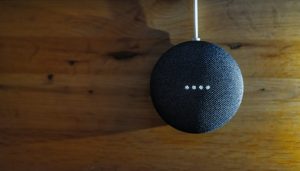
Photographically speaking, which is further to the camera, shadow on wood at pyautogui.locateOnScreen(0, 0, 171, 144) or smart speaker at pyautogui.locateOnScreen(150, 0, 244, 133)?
shadow on wood at pyautogui.locateOnScreen(0, 0, 171, 144)

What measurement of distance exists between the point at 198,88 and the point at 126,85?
20cm

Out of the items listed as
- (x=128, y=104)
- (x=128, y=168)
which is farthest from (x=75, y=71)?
(x=128, y=168)

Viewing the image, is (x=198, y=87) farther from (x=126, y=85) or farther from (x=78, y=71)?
(x=78, y=71)

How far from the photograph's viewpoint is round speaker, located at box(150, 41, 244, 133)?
732mm

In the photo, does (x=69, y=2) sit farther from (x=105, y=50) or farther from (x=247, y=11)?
(x=247, y=11)

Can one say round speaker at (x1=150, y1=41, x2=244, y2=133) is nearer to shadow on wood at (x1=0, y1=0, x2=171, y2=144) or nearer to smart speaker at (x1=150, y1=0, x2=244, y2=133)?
smart speaker at (x1=150, y1=0, x2=244, y2=133)

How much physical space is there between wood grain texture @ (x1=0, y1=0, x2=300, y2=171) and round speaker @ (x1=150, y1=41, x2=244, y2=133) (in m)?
0.09

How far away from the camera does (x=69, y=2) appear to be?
86 centimetres

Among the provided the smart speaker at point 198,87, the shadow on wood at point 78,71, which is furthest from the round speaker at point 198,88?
the shadow on wood at point 78,71

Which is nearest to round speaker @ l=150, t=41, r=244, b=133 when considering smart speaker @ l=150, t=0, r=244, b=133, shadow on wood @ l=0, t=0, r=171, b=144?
smart speaker @ l=150, t=0, r=244, b=133

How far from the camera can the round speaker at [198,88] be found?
2.40 ft

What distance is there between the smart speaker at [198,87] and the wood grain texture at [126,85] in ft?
0.29

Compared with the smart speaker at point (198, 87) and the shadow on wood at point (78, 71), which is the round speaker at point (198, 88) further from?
the shadow on wood at point (78, 71)

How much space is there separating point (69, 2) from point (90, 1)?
0.17ft
